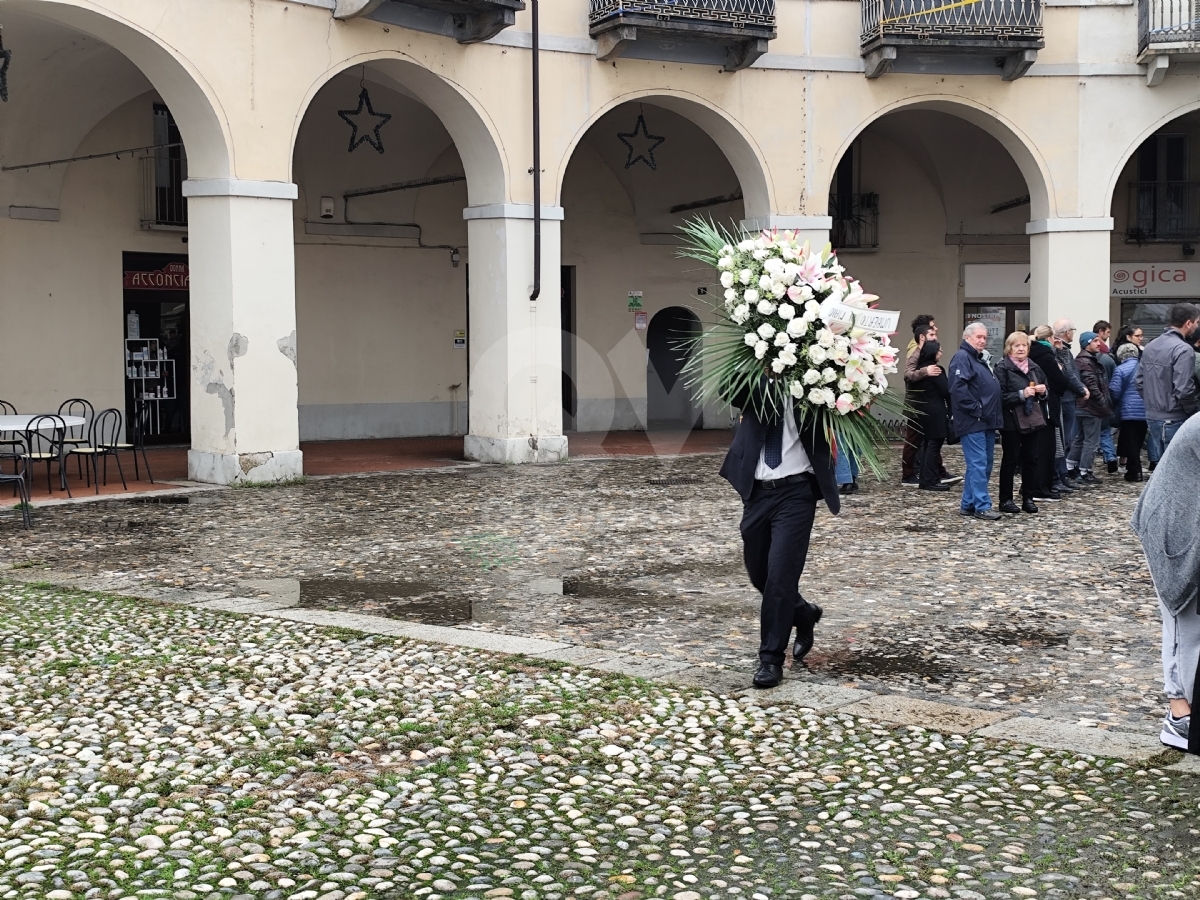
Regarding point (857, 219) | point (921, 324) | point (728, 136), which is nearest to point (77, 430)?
point (728, 136)

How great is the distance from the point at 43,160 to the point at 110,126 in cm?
125

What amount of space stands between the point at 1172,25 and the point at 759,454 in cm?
1542

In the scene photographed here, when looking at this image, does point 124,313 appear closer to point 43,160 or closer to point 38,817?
point 43,160

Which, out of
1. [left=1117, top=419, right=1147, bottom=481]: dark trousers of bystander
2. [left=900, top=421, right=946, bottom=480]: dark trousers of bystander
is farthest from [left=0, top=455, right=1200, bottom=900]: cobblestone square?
[left=1117, top=419, right=1147, bottom=481]: dark trousers of bystander

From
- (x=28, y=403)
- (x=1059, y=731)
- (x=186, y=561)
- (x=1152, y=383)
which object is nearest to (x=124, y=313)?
(x=28, y=403)

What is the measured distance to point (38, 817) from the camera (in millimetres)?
4473

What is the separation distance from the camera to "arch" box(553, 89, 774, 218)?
1811 cm

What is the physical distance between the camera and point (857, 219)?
2441cm

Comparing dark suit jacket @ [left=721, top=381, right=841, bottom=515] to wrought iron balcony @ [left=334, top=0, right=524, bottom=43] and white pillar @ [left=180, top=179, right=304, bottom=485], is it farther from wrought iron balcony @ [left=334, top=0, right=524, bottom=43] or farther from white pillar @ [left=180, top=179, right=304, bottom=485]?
wrought iron balcony @ [left=334, top=0, right=524, bottom=43]

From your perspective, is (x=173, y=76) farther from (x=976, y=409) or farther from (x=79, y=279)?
(x=976, y=409)

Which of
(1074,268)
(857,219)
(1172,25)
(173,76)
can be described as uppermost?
(1172,25)

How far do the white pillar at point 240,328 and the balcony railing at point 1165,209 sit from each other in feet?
54.1

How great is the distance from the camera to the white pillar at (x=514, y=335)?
17.4m

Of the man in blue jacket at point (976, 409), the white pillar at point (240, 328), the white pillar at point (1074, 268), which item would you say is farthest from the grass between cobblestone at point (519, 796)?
the white pillar at point (1074, 268)
